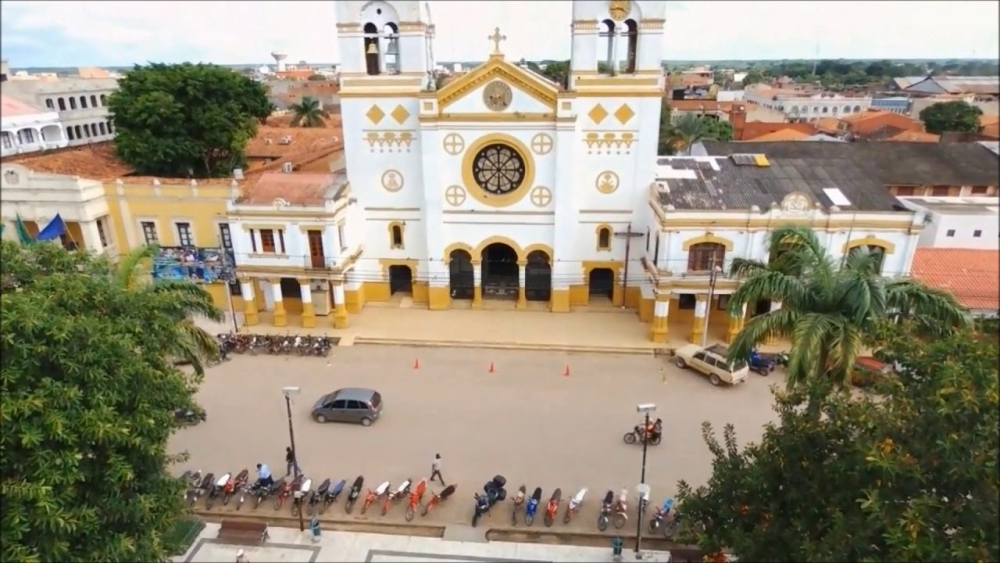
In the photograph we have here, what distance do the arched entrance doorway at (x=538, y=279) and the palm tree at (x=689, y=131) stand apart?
663 inches

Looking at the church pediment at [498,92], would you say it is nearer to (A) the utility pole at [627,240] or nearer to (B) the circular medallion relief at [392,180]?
(B) the circular medallion relief at [392,180]

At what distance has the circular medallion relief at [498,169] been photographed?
73.9ft

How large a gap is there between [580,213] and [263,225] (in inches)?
443

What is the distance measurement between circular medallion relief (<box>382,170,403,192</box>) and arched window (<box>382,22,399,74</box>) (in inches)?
140

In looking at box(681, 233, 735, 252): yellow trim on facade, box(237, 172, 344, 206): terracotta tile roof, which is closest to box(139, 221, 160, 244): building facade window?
box(237, 172, 344, 206): terracotta tile roof

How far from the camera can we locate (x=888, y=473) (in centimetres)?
676

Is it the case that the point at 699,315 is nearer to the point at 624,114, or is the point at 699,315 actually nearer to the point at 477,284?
the point at 624,114

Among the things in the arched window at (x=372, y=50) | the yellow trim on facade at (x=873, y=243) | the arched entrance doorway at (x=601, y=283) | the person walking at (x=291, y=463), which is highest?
the arched window at (x=372, y=50)

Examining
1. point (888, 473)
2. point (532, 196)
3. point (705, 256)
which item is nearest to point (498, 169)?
point (532, 196)

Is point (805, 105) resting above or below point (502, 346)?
above

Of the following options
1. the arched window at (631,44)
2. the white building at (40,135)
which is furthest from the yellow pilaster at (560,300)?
the white building at (40,135)

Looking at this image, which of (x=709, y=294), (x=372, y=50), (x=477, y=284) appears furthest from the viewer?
(x=477, y=284)

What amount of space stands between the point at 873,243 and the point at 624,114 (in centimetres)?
911

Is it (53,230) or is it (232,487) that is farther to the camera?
(53,230)
